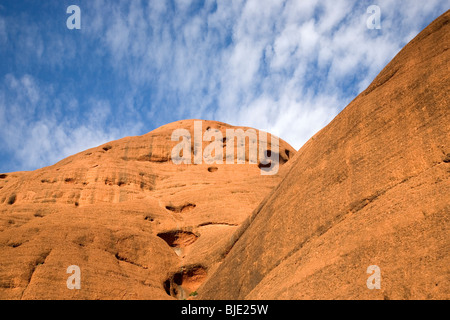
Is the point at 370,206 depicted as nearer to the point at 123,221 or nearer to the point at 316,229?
the point at 316,229

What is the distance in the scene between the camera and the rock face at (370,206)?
916 cm

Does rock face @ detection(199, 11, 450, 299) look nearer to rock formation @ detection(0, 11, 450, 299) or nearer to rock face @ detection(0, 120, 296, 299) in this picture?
rock formation @ detection(0, 11, 450, 299)

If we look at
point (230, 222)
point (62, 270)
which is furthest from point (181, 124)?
point (62, 270)

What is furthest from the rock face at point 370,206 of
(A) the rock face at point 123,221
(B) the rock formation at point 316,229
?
(A) the rock face at point 123,221

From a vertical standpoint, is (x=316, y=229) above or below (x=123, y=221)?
below

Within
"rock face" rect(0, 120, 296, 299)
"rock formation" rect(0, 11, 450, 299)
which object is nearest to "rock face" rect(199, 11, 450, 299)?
"rock formation" rect(0, 11, 450, 299)

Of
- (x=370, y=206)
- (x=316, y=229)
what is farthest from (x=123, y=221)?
(x=370, y=206)

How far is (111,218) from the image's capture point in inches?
967

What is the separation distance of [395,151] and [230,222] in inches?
601

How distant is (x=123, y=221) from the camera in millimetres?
24562

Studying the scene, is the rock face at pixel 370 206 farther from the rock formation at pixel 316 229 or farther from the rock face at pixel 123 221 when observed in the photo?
the rock face at pixel 123 221

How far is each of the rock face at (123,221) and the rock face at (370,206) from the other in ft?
17.2

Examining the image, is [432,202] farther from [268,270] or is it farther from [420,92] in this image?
[268,270]

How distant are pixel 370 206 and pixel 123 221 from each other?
56.5ft
